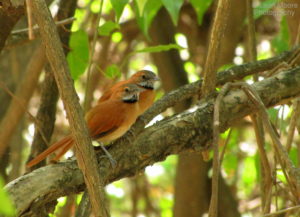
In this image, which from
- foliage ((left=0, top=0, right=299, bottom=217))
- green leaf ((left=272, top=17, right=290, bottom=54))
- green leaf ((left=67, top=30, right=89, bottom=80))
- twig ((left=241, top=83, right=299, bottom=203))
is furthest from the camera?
green leaf ((left=272, top=17, right=290, bottom=54))

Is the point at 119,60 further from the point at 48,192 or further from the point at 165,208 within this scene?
the point at 48,192

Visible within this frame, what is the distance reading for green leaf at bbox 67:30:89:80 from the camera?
2.45 meters

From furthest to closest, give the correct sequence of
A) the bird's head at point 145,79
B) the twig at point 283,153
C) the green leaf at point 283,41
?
the bird's head at point 145,79
the green leaf at point 283,41
the twig at point 283,153

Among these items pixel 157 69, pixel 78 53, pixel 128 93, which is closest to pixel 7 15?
pixel 78 53

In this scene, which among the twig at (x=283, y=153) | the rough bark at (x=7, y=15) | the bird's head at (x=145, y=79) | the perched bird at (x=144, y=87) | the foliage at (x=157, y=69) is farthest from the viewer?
the bird's head at (x=145, y=79)

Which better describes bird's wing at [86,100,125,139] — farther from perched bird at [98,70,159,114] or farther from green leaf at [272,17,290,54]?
green leaf at [272,17,290,54]

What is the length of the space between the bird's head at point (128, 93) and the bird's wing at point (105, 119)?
3.4 inches

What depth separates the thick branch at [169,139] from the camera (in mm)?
1712

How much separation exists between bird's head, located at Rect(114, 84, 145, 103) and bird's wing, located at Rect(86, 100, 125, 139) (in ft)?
0.28

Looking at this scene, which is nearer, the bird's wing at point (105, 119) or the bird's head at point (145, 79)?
the bird's wing at point (105, 119)

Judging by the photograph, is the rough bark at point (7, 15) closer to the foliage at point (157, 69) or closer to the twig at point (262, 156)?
the foliage at point (157, 69)

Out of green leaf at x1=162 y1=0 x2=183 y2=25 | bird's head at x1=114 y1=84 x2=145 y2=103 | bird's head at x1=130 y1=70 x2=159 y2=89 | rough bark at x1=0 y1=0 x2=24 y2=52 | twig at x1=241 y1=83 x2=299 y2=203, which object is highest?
bird's head at x1=130 y1=70 x2=159 y2=89

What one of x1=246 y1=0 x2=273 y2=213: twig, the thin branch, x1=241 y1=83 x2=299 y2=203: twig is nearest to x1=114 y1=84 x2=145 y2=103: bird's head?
x1=246 y1=0 x2=273 y2=213: twig

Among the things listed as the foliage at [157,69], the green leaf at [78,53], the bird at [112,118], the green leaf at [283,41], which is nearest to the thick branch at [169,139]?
the foliage at [157,69]
